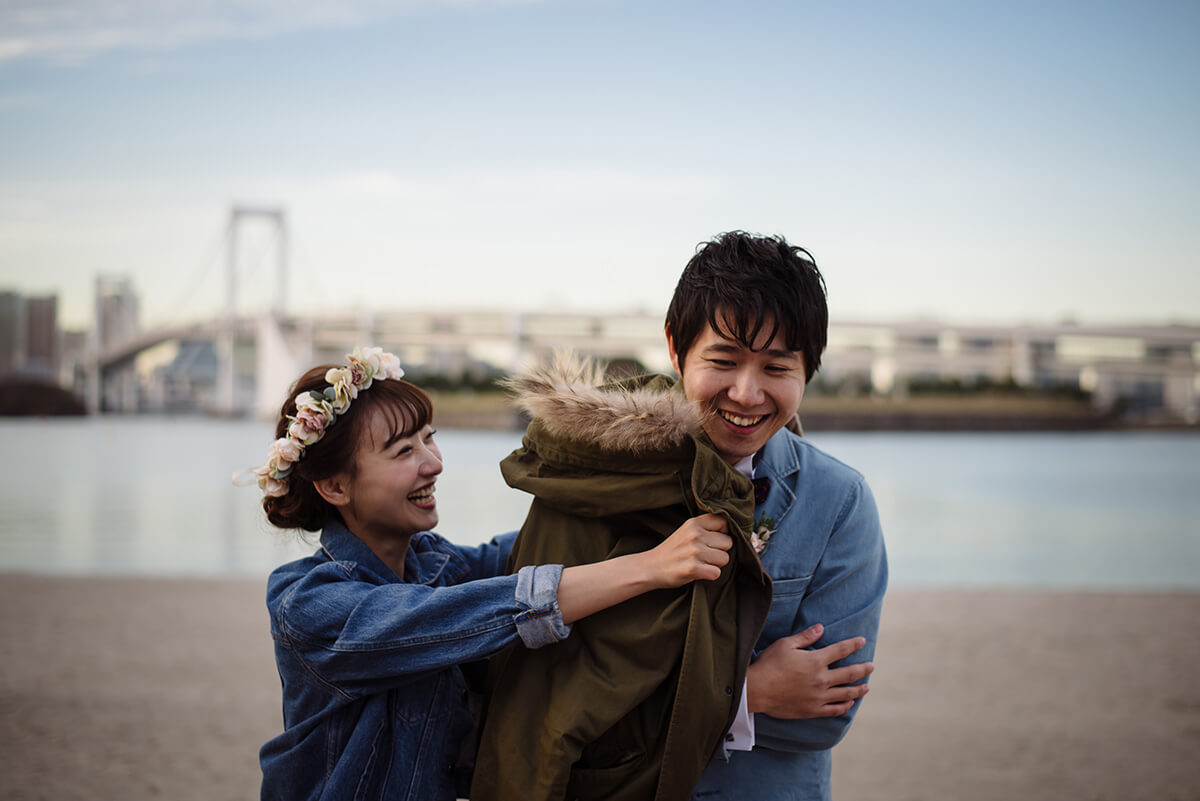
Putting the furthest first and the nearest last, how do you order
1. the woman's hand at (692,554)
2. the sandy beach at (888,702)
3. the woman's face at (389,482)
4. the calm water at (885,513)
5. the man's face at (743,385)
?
the calm water at (885,513) → the sandy beach at (888,702) → the woman's face at (389,482) → the man's face at (743,385) → the woman's hand at (692,554)

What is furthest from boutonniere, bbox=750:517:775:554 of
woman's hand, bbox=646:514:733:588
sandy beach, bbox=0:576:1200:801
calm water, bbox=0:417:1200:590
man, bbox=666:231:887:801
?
sandy beach, bbox=0:576:1200:801

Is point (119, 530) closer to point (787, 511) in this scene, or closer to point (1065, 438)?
point (787, 511)

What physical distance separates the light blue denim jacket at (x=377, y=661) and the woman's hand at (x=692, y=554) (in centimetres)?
11

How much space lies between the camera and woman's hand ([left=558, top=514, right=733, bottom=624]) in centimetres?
93

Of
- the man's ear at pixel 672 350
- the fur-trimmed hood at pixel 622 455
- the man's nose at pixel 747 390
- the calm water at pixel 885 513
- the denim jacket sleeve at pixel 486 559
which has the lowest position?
the calm water at pixel 885 513

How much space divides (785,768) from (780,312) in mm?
503

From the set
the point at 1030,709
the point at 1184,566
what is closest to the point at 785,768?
the point at 1030,709

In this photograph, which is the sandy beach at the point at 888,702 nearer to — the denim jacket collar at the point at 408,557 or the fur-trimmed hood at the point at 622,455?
the denim jacket collar at the point at 408,557

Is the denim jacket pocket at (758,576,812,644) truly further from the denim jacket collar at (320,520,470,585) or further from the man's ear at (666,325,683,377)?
the denim jacket collar at (320,520,470,585)

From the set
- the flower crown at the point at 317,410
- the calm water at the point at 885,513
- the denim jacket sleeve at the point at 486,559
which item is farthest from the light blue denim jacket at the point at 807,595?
the calm water at the point at 885,513

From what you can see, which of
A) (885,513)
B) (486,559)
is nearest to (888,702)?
A: (486,559)

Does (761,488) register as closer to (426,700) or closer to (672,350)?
(672,350)

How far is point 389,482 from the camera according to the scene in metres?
1.14

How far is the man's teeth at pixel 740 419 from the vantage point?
3.47 ft
